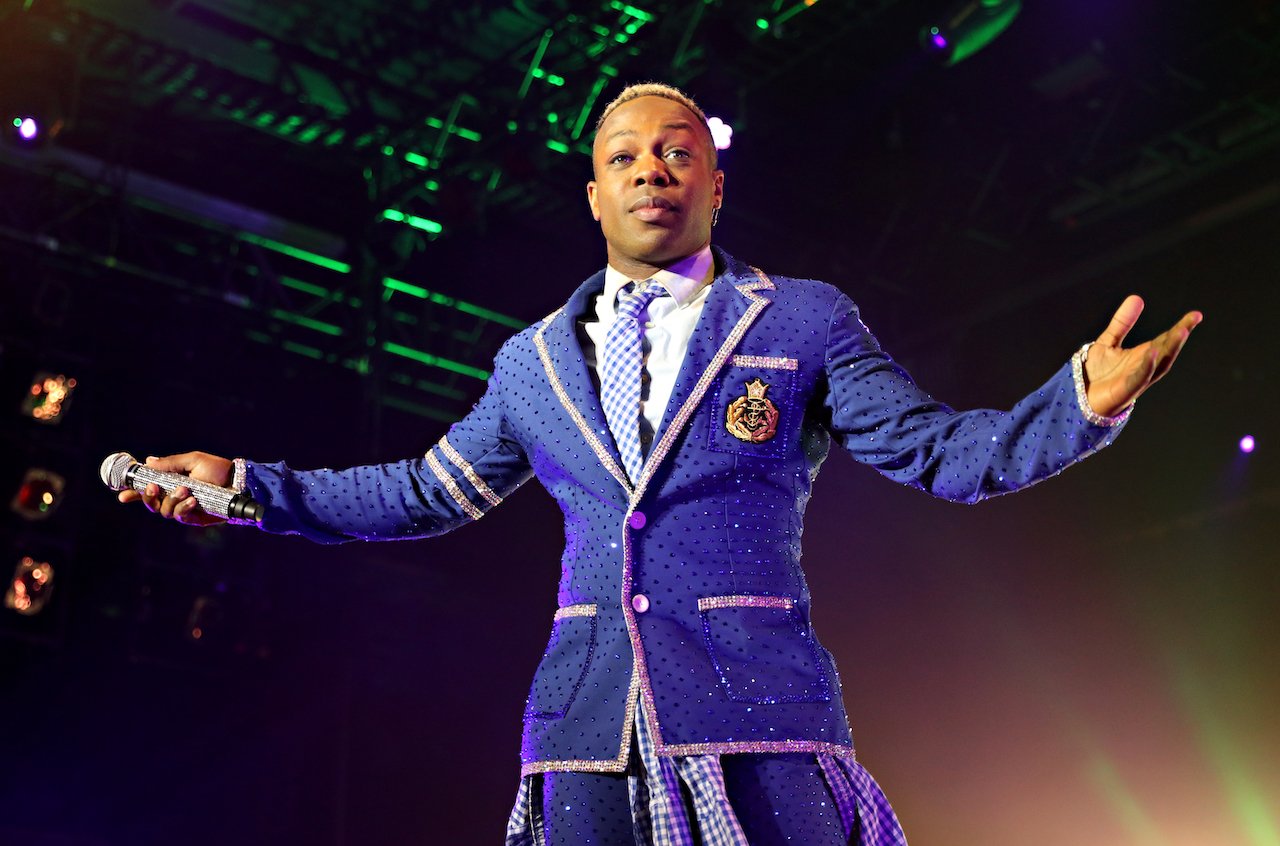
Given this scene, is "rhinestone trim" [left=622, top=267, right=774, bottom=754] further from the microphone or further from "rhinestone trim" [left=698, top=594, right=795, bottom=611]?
the microphone

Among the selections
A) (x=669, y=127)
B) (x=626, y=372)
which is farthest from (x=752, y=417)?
(x=669, y=127)

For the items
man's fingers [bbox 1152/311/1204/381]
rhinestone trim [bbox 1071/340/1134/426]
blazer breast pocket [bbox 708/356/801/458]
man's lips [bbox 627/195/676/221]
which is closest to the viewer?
man's fingers [bbox 1152/311/1204/381]

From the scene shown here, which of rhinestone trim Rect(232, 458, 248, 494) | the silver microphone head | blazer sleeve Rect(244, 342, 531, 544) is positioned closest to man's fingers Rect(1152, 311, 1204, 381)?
blazer sleeve Rect(244, 342, 531, 544)

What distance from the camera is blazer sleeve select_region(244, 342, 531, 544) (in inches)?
104

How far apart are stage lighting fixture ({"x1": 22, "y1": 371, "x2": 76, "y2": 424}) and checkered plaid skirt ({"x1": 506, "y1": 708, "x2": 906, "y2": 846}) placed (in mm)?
6183

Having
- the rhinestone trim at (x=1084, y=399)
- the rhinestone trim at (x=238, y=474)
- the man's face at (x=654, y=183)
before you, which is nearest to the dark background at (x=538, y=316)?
the man's face at (x=654, y=183)

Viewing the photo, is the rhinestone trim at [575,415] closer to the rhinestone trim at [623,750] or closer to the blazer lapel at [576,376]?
the blazer lapel at [576,376]

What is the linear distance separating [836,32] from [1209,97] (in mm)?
1881

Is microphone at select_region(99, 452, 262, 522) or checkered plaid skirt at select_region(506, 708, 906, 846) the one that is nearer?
checkered plaid skirt at select_region(506, 708, 906, 846)

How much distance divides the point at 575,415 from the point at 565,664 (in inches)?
16.7

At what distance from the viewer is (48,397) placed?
298 inches

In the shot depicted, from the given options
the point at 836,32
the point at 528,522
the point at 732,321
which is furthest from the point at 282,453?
the point at 732,321

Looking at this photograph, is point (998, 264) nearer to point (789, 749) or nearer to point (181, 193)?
point (181, 193)

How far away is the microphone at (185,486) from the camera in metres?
2.53
